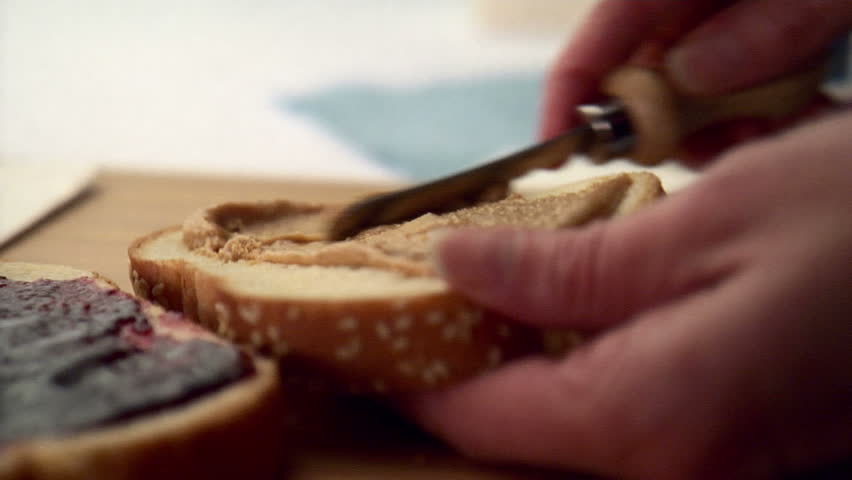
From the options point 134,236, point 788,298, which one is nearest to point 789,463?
point 788,298

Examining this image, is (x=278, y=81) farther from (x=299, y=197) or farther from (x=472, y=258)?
(x=472, y=258)

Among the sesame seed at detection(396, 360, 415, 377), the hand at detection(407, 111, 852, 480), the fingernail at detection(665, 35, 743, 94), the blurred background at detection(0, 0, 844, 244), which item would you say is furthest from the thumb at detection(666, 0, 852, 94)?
the blurred background at detection(0, 0, 844, 244)

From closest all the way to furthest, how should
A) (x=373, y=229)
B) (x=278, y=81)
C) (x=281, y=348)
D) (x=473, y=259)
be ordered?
(x=473, y=259) < (x=281, y=348) < (x=373, y=229) < (x=278, y=81)

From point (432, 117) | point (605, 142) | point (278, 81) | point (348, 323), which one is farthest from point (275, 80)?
point (348, 323)

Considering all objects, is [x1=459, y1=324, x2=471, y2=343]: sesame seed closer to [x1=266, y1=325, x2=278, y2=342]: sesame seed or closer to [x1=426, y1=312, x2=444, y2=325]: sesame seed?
[x1=426, y1=312, x2=444, y2=325]: sesame seed

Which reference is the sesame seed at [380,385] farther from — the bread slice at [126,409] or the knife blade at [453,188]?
the knife blade at [453,188]

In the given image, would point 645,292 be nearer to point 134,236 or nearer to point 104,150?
point 134,236
